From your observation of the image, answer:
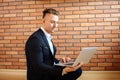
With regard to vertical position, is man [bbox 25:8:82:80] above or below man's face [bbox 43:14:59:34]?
below

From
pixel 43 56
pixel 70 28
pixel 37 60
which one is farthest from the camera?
pixel 70 28

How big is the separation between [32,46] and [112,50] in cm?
193

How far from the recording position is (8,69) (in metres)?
4.41

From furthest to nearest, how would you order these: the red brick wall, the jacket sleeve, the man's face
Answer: the red brick wall < the man's face < the jacket sleeve

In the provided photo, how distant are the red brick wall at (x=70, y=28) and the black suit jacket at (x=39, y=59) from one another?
4.87 feet

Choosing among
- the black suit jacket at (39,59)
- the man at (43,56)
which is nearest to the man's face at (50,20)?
the man at (43,56)

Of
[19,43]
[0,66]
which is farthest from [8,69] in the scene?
[19,43]

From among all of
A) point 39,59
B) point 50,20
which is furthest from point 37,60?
point 50,20

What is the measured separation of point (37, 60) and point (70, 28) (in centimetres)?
180

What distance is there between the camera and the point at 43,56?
262cm

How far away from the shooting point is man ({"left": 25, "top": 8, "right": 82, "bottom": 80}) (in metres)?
→ 2.45

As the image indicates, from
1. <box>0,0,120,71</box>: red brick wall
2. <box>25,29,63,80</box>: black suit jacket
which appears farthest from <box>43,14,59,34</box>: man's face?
<box>0,0,120,71</box>: red brick wall

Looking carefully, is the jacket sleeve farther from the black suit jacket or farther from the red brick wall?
the red brick wall

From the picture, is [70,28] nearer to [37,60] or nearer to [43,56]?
[43,56]
